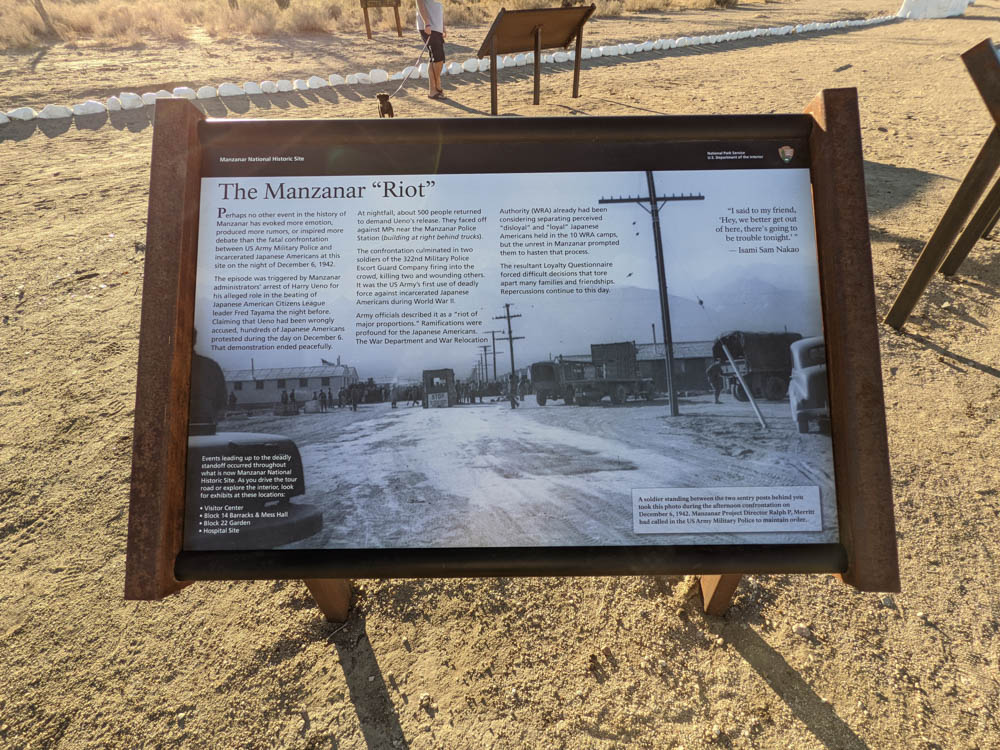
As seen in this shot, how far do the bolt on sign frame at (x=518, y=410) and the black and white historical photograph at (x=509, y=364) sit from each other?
0.03m

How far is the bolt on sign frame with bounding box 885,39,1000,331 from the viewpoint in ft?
8.45

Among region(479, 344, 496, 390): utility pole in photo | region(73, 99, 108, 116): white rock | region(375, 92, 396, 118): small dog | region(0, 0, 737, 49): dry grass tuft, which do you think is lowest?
region(479, 344, 496, 390): utility pole in photo

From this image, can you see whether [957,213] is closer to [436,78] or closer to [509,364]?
[509,364]

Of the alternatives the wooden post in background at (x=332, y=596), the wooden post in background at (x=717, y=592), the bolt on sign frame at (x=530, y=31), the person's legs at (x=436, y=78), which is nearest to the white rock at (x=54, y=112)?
the person's legs at (x=436, y=78)

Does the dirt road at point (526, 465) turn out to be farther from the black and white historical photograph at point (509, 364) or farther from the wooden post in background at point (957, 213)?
the wooden post in background at point (957, 213)

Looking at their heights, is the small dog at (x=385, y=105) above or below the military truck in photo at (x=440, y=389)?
above

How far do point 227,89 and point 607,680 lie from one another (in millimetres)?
8905

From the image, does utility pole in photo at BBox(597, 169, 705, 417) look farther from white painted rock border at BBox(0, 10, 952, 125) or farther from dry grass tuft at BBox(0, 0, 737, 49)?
dry grass tuft at BBox(0, 0, 737, 49)

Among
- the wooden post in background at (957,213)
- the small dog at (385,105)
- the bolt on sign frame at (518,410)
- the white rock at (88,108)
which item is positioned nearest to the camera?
the bolt on sign frame at (518,410)

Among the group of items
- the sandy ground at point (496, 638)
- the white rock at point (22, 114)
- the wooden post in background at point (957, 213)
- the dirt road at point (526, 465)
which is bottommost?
the sandy ground at point (496, 638)

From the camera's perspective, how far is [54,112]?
6.93 metres

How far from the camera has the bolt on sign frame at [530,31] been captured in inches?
225

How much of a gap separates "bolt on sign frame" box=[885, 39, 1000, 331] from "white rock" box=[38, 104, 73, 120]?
937 cm

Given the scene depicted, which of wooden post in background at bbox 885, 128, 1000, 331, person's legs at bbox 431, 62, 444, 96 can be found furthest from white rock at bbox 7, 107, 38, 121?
wooden post in background at bbox 885, 128, 1000, 331
